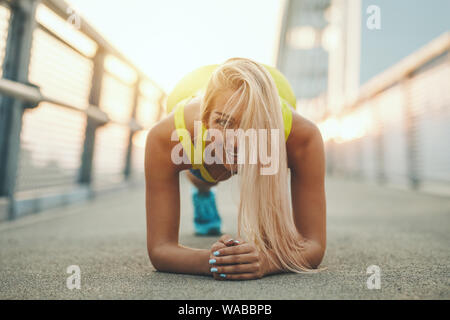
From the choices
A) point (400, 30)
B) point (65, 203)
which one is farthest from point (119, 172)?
point (400, 30)

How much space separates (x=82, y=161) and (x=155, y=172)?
2.28m

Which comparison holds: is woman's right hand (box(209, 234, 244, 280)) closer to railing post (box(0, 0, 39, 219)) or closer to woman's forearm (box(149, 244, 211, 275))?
woman's forearm (box(149, 244, 211, 275))

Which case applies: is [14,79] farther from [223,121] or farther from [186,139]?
[223,121]

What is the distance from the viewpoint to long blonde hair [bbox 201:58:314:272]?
0.86 meters

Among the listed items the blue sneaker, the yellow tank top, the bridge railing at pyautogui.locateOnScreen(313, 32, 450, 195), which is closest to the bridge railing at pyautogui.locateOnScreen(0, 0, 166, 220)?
the yellow tank top

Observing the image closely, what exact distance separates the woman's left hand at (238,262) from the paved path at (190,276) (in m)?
0.03

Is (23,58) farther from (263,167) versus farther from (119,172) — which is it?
(119,172)

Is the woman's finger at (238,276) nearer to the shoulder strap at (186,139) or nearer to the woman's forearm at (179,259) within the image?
the woman's forearm at (179,259)

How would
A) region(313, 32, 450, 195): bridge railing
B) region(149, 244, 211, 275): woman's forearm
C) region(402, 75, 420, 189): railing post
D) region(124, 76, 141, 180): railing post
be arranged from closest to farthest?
region(149, 244, 211, 275): woman's forearm < region(313, 32, 450, 195): bridge railing < region(402, 75, 420, 189): railing post < region(124, 76, 141, 180): railing post

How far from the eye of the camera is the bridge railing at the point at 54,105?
6.18ft

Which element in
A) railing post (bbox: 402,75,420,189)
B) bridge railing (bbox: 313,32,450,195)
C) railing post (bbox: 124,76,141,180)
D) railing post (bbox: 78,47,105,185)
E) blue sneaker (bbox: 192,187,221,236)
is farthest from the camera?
railing post (bbox: 124,76,141,180)

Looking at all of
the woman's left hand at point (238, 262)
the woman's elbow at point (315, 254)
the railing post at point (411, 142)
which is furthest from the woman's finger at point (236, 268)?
→ the railing post at point (411, 142)

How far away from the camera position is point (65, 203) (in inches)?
104

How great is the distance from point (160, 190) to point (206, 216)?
738mm
